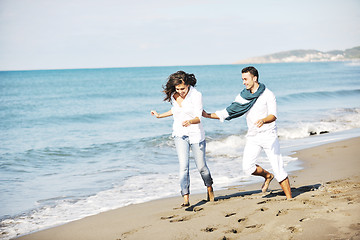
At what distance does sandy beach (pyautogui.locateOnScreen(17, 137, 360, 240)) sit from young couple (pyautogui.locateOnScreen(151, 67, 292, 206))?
442 millimetres

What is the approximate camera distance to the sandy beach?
430cm

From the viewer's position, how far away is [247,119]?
5.54 m

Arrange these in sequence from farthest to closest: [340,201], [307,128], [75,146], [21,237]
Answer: [307,128], [75,146], [21,237], [340,201]

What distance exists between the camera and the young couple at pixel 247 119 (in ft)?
17.6

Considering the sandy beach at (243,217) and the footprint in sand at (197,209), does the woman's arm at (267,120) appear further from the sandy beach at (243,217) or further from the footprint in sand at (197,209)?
the footprint in sand at (197,209)

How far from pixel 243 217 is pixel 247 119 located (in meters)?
1.38

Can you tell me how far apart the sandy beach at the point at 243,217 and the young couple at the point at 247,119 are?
44 centimetres

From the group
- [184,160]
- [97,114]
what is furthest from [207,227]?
[97,114]

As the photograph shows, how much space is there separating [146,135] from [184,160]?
33.9 feet

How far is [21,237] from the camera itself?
5.48m

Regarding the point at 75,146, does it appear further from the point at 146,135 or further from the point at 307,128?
the point at 307,128

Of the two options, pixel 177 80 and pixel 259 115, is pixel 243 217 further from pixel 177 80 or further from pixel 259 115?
pixel 177 80

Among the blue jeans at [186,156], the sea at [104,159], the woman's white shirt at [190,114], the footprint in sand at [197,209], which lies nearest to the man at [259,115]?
the woman's white shirt at [190,114]

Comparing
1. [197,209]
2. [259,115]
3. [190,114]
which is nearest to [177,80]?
[190,114]
